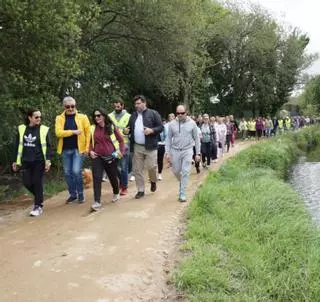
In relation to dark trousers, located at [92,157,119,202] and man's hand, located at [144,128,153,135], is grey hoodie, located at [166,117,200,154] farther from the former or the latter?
dark trousers, located at [92,157,119,202]

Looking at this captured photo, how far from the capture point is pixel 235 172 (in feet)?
50.1

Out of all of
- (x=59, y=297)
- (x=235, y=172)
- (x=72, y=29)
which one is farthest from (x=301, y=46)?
(x=59, y=297)

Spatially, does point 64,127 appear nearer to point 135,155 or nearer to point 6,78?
point 135,155

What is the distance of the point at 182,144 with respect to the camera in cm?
911

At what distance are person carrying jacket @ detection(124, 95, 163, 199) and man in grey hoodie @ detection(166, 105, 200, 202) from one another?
0.97ft

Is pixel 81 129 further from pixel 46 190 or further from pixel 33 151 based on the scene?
pixel 46 190

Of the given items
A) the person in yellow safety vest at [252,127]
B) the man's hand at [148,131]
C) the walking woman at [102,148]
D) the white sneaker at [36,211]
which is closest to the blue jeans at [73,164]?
the walking woman at [102,148]

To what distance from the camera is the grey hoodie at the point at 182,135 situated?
30.0ft

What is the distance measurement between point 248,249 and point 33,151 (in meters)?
3.87

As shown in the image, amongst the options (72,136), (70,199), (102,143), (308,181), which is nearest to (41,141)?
(72,136)

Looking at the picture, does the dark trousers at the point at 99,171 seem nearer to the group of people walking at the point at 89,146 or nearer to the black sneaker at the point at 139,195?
the group of people walking at the point at 89,146

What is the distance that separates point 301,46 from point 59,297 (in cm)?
4196

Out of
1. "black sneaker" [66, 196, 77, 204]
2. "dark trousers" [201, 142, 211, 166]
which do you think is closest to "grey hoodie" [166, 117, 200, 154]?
"black sneaker" [66, 196, 77, 204]

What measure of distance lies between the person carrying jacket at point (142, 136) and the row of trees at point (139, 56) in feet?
8.70
